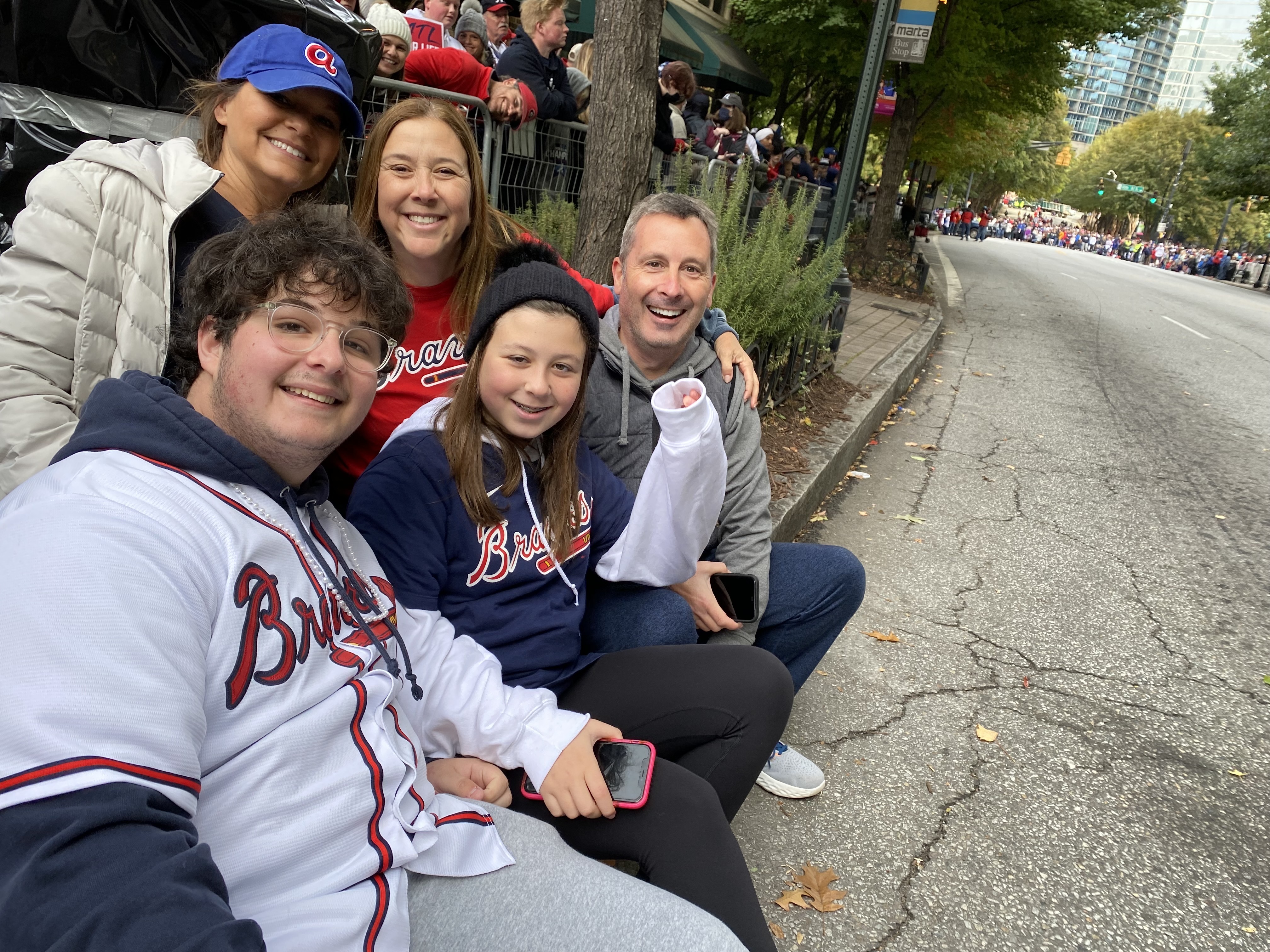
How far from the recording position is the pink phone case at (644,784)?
1664 millimetres

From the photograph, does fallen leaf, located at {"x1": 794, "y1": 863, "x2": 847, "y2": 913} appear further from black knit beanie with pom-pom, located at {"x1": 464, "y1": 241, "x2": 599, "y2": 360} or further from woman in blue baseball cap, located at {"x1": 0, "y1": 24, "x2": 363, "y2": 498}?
woman in blue baseball cap, located at {"x1": 0, "y1": 24, "x2": 363, "y2": 498}

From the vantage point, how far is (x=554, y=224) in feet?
17.0

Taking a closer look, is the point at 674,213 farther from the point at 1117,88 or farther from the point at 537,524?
the point at 1117,88

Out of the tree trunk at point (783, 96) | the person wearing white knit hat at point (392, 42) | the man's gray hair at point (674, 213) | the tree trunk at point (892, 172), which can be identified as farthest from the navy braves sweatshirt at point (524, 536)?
the tree trunk at point (783, 96)

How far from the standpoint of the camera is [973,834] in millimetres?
2598

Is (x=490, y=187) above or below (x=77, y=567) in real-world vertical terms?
above

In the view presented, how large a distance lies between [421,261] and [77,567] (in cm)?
158

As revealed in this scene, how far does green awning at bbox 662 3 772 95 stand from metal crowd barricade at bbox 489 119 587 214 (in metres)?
12.8

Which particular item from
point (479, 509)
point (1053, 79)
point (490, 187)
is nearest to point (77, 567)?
point (479, 509)

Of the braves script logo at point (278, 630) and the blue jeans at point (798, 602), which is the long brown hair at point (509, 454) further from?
the braves script logo at point (278, 630)

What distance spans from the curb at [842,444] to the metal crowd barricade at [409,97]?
2.15 m

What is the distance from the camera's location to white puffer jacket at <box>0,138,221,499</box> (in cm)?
163

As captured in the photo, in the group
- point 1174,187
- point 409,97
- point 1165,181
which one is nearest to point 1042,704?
point 409,97

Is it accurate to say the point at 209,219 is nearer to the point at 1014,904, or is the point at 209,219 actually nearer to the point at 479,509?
the point at 479,509
